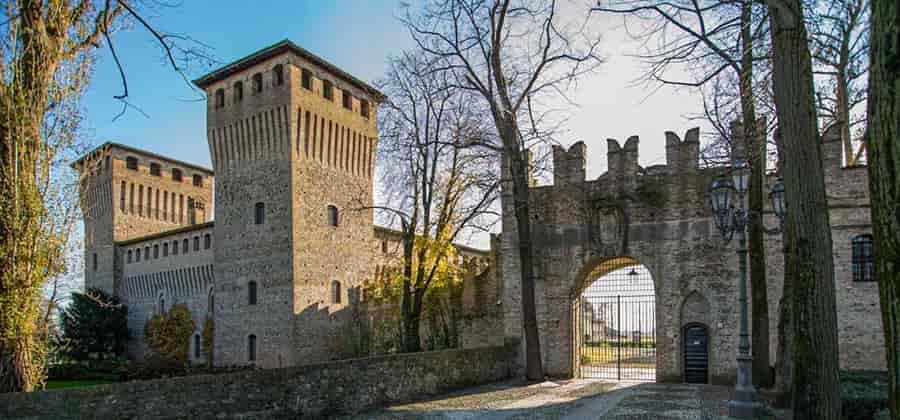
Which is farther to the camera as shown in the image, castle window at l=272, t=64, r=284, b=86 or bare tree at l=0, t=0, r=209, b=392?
castle window at l=272, t=64, r=284, b=86

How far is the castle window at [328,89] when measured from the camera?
32375 mm

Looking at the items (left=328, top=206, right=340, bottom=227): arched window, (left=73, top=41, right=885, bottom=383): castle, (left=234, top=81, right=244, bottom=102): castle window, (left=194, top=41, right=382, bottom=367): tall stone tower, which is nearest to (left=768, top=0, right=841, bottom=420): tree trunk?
(left=73, top=41, right=885, bottom=383): castle

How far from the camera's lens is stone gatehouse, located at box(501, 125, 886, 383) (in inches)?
607

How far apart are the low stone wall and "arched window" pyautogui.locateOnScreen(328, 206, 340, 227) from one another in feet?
55.5

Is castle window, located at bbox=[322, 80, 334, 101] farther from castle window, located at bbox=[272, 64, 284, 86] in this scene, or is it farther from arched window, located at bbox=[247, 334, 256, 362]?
arched window, located at bbox=[247, 334, 256, 362]

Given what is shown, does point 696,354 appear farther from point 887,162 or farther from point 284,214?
point 284,214

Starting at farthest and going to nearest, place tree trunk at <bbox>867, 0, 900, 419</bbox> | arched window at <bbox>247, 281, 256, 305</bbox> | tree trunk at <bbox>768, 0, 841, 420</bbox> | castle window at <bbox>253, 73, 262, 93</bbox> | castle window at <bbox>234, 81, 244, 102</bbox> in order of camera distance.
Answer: castle window at <bbox>234, 81, 244, 102</bbox> < castle window at <bbox>253, 73, 262, 93</bbox> < arched window at <bbox>247, 281, 256, 305</bbox> < tree trunk at <bbox>768, 0, 841, 420</bbox> < tree trunk at <bbox>867, 0, 900, 419</bbox>

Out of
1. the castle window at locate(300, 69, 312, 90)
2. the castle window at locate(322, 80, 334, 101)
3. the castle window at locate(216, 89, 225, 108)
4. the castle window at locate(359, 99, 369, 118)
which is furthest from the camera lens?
the castle window at locate(359, 99, 369, 118)

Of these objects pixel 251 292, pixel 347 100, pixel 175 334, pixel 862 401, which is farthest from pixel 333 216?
pixel 862 401

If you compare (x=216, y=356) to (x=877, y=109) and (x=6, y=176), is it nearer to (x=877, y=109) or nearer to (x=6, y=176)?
(x=6, y=176)

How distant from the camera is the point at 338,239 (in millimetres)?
31797

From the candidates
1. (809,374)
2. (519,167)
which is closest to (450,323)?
(519,167)

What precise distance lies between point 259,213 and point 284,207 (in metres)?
1.90

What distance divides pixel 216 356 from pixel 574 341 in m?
20.5
